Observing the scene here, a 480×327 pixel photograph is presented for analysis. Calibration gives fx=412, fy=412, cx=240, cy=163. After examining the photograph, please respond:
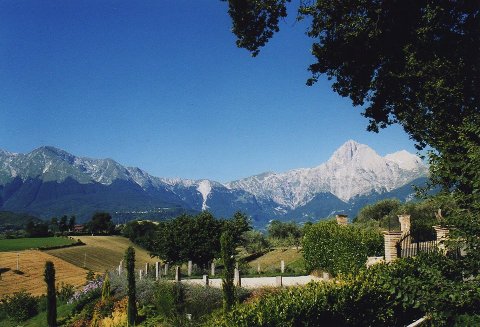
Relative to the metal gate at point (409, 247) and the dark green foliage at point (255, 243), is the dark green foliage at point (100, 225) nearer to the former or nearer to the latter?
the dark green foliage at point (255, 243)

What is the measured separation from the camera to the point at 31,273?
230ft

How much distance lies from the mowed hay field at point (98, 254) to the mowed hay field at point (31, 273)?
5.44 m

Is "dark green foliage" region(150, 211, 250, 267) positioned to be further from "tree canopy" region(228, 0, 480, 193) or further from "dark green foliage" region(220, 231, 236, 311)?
"tree canopy" region(228, 0, 480, 193)

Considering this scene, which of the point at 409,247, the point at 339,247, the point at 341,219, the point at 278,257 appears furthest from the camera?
the point at 278,257

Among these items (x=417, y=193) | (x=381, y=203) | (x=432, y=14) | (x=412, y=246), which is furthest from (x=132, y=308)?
(x=381, y=203)

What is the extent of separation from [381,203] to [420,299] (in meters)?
109

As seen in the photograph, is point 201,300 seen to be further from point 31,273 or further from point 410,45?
point 31,273

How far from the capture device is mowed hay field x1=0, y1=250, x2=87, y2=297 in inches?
2425

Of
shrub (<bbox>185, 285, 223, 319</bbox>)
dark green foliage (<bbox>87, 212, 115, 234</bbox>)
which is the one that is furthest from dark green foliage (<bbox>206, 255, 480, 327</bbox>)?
dark green foliage (<bbox>87, 212, 115, 234</bbox>)

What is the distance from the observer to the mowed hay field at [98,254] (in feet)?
296

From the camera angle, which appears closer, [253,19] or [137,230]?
[253,19]

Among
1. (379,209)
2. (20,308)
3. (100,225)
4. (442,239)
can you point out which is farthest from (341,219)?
(100,225)

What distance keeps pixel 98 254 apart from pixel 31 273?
33439 mm

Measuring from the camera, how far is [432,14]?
50.0ft
